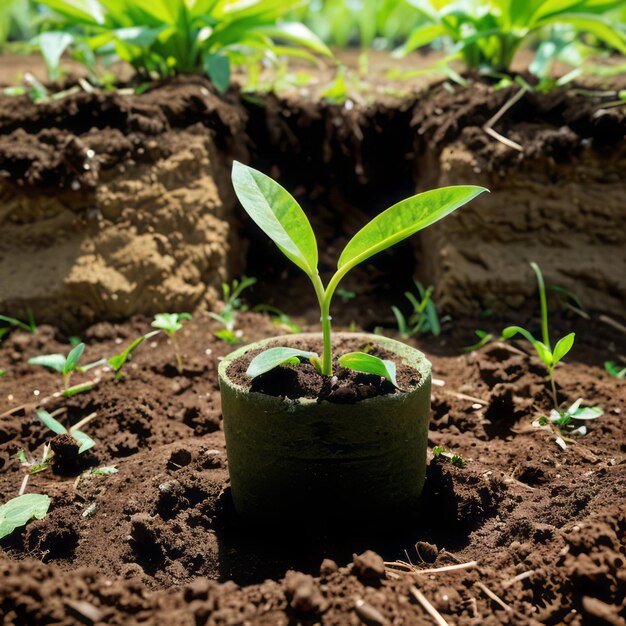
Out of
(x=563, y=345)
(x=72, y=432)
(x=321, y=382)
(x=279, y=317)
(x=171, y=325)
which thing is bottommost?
(x=279, y=317)

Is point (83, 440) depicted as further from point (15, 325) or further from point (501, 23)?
point (501, 23)

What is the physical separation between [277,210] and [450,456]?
2.88 ft

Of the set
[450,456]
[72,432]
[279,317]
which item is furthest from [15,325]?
[450,456]

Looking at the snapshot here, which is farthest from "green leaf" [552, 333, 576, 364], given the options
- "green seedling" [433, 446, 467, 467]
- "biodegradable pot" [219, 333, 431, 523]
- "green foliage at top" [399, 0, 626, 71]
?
"green foliage at top" [399, 0, 626, 71]

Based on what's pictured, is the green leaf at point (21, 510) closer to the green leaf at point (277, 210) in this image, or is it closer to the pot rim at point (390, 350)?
the pot rim at point (390, 350)

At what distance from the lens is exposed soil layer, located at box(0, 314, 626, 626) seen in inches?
49.5

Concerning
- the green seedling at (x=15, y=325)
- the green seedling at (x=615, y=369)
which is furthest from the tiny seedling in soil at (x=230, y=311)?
the green seedling at (x=615, y=369)

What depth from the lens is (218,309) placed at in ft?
9.51

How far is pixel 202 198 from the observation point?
2.90 metres

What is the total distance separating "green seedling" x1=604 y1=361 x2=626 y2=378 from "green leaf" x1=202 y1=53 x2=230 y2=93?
1859 millimetres

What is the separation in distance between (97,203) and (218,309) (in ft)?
2.14

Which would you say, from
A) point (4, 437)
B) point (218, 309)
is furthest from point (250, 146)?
point (4, 437)

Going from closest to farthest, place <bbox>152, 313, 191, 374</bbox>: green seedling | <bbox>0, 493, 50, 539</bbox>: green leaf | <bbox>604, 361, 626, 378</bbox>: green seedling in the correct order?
<bbox>0, 493, 50, 539</bbox>: green leaf
<bbox>152, 313, 191, 374</bbox>: green seedling
<bbox>604, 361, 626, 378</bbox>: green seedling

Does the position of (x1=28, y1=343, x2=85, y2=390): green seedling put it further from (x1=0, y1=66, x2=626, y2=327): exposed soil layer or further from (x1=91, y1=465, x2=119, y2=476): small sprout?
(x1=0, y1=66, x2=626, y2=327): exposed soil layer
